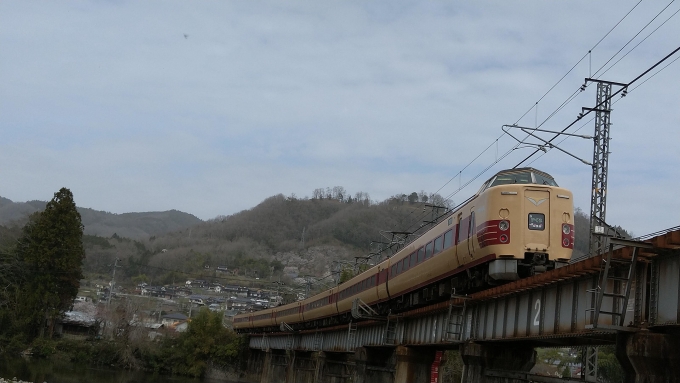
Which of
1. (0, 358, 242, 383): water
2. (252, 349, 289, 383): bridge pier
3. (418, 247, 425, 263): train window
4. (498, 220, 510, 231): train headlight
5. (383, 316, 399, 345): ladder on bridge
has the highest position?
(498, 220, 510, 231): train headlight

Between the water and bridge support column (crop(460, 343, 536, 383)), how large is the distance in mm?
43267

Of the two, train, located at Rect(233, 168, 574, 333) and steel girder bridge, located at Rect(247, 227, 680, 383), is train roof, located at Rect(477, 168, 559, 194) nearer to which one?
train, located at Rect(233, 168, 574, 333)

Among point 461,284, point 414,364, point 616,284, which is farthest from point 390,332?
point 616,284

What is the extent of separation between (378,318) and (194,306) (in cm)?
13996

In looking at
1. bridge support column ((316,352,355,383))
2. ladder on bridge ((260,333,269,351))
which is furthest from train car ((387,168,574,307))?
ladder on bridge ((260,333,269,351))

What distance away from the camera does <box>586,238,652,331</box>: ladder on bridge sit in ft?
42.8

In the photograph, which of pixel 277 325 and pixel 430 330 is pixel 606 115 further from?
pixel 277 325

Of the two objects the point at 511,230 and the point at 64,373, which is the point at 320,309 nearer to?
the point at 64,373

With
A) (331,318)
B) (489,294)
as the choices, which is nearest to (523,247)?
(489,294)

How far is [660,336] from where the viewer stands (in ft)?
42.5

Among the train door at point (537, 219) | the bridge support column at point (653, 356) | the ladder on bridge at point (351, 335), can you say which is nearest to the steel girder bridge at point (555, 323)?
the bridge support column at point (653, 356)

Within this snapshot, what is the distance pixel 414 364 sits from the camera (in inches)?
1297

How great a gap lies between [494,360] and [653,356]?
1108 centimetres

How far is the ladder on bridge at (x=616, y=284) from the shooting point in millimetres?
13055
